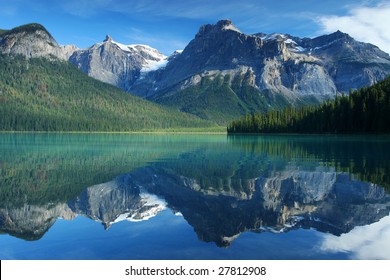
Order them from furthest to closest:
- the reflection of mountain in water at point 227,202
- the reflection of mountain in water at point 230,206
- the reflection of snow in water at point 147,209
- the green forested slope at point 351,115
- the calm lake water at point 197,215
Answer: the green forested slope at point 351,115
the reflection of snow in water at point 147,209
the reflection of mountain in water at point 227,202
the reflection of mountain in water at point 230,206
the calm lake water at point 197,215

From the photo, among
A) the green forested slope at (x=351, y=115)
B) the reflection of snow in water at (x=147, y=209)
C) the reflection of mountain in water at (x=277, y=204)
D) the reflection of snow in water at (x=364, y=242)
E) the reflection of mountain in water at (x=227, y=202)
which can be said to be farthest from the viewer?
the green forested slope at (x=351, y=115)

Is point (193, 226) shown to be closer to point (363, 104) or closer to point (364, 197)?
point (364, 197)

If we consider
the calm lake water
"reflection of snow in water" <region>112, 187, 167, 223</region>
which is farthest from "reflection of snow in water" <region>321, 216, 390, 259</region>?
"reflection of snow in water" <region>112, 187, 167, 223</region>

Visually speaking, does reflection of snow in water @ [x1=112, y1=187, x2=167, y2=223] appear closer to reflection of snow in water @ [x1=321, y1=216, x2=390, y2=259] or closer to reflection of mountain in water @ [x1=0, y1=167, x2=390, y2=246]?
reflection of mountain in water @ [x1=0, y1=167, x2=390, y2=246]

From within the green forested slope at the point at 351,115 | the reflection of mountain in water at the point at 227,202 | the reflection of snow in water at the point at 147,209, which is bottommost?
the reflection of snow in water at the point at 147,209

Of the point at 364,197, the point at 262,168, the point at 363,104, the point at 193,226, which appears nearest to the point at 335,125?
the point at 363,104

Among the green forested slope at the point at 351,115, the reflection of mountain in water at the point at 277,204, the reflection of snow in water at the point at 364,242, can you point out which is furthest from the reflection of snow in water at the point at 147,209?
the green forested slope at the point at 351,115

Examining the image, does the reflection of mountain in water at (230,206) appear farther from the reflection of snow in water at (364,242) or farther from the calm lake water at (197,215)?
the reflection of snow in water at (364,242)
